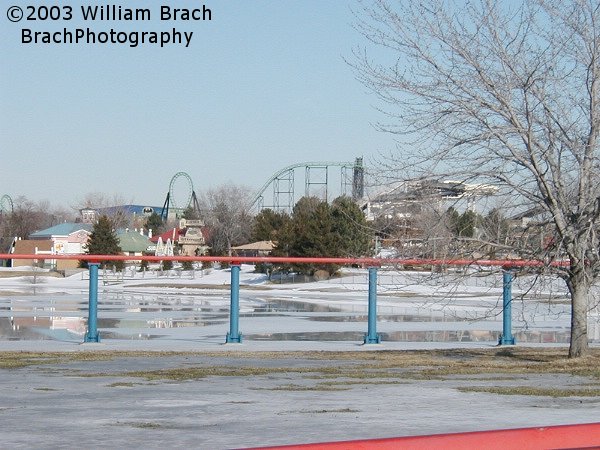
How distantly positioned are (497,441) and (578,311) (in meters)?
9.78

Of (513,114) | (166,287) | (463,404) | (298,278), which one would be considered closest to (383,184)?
(513,114)

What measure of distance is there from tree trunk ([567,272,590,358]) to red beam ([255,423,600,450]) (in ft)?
29.6

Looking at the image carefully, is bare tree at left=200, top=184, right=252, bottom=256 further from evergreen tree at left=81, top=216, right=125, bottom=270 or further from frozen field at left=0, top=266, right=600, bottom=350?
frozen field at left=0, top=266, right=600, bottom=350

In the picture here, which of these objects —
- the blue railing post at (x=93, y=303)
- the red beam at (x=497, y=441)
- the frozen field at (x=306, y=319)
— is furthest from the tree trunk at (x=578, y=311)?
the red beam at (x=497, y=441)

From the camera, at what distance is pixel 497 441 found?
426cm

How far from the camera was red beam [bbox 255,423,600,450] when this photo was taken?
13.2 ft

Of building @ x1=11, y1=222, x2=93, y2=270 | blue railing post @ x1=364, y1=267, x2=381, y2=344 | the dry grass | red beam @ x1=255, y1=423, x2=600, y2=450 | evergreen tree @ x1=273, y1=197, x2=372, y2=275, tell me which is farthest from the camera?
building @ x1=11, y1=222, x2=93, y2=270

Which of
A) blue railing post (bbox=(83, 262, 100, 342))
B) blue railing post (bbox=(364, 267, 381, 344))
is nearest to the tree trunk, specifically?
blue railing post (bbox=(364, 267, 381, 344))

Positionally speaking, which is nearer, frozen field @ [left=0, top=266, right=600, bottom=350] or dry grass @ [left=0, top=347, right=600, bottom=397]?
dry grass @ [left=0, top=347, right=600, bottom=397]

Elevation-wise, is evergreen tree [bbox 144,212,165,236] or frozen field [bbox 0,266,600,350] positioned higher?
evergreen tree [bbox 144,212,165,236]

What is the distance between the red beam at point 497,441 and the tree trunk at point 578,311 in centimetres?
903

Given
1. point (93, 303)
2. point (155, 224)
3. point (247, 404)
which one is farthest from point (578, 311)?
point (155, 224)

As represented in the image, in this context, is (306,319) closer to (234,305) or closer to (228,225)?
(234,305)

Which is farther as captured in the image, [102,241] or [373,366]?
[102,241]
